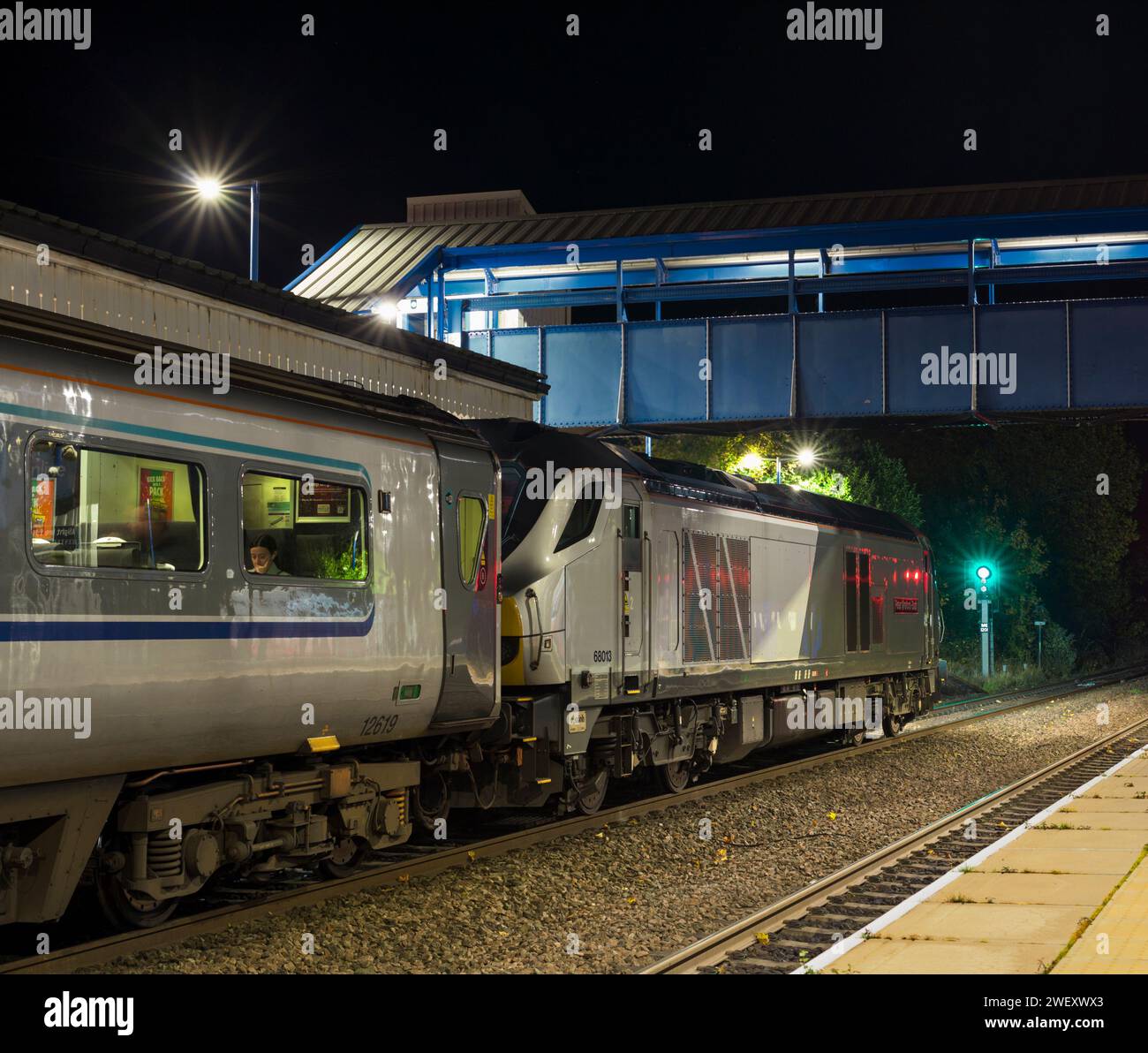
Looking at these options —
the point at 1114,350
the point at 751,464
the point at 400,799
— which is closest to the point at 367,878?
the point at 400,799

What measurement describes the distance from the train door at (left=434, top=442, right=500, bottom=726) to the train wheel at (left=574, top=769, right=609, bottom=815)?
8.94 ft

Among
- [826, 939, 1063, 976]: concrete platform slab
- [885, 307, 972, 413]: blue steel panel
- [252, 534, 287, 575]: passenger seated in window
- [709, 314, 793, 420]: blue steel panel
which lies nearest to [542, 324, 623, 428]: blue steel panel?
[709, 314, 793, 420]: blue steel panel

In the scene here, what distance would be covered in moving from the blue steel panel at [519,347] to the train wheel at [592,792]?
16.2 m

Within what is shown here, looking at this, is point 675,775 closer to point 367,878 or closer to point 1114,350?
point 367,878

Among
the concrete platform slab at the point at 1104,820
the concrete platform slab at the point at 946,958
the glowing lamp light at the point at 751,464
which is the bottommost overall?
the concrete platform slab at the point at 1104,820

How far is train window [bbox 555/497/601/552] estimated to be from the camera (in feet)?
43.2

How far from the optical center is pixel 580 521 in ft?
43.7

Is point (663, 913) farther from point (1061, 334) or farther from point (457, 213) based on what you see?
point (457, 213)

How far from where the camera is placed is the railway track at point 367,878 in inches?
316

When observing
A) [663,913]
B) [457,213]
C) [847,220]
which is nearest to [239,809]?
[663,913]

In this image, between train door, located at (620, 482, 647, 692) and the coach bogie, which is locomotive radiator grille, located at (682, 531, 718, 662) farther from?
the coach bogie

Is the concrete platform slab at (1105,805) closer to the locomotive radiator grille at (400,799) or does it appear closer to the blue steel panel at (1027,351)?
the locomotive radiator grille at (400,799)

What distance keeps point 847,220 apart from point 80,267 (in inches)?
733

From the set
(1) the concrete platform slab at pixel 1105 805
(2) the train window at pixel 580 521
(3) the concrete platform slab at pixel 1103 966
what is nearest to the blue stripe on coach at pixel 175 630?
(2) the train window at pixel 580 521
